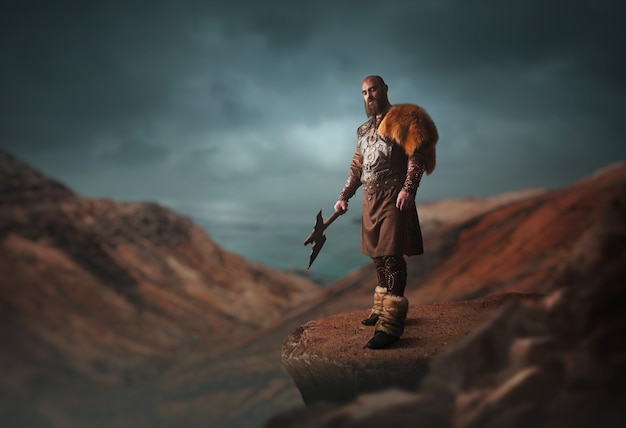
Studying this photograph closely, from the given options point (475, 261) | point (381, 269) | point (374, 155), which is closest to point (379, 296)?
point (381, 269)

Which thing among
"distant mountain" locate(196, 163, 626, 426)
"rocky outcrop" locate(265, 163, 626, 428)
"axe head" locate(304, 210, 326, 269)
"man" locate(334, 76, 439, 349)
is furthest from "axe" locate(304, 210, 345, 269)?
"distant mountain" locate(196, 163, 626, 426)

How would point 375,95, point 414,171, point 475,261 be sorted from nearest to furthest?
point 414,171 < point 375,95 < point 475,261

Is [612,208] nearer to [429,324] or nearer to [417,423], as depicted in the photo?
[417,423]

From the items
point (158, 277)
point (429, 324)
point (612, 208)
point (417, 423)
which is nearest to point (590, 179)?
point (429, 324)

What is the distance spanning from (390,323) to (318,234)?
0.78 metres

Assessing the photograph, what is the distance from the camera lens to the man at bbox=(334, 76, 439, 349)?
2.91 metres

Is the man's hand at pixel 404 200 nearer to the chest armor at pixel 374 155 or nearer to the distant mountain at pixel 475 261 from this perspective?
the chest armor at pixel 374 155

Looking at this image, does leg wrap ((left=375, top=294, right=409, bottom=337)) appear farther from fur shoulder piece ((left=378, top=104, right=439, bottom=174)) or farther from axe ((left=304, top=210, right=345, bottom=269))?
fur shoulder piece ((left=378, top=104, right=439, bottom=174))

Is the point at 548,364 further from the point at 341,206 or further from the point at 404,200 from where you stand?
the point at 341,206

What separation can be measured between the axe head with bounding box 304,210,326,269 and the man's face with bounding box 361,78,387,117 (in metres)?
0.76

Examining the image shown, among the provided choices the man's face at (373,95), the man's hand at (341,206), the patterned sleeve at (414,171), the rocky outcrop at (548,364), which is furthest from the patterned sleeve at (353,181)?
the rocky outcrop at (548,364)

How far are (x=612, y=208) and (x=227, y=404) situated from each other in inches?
192

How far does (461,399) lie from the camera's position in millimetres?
2016

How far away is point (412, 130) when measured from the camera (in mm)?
2918
